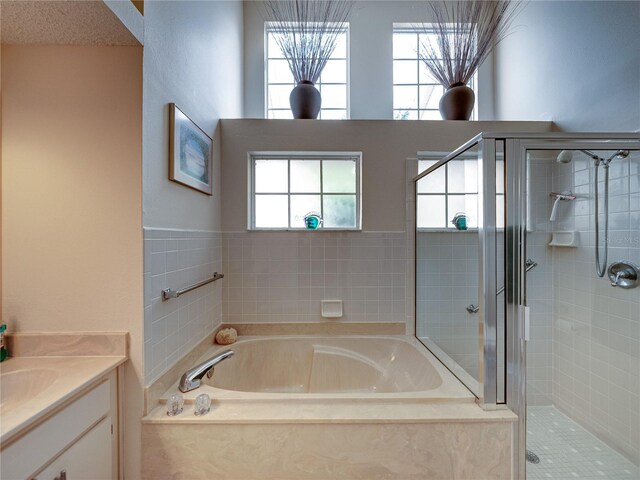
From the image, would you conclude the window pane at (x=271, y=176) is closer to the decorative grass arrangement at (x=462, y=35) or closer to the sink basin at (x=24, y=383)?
the decorative grass arrangement at (x=462, y=35)

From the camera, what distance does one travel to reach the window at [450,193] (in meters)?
1.35

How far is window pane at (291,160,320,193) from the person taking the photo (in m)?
2.19

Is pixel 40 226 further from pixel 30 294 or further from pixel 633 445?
pixel 633 445

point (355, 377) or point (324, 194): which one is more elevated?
point (324, 194)

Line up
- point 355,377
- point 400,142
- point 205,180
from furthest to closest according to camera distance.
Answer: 1. point 400,142
2. point 355,377
3. point 205,180

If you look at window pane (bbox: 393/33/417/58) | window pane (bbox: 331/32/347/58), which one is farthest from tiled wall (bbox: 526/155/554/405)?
window pane (bbox: 331/32/347/58)

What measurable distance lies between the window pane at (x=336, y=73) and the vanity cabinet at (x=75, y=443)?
2564mm

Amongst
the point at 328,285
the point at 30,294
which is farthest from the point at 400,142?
the point at 30,294

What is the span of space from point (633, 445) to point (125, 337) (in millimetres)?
2424

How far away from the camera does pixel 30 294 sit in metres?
1.10

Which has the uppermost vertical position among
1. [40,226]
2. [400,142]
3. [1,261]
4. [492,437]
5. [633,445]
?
[400,142]

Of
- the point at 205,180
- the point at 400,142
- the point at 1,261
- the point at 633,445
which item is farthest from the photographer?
the point at 400,142

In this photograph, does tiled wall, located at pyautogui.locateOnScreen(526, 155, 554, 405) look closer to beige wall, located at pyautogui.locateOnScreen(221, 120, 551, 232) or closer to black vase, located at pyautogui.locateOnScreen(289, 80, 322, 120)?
beige wall, located at pyautogui.locateOnScreen(221, 120, 551, 232)

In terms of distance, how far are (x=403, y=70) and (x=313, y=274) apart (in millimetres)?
2013
